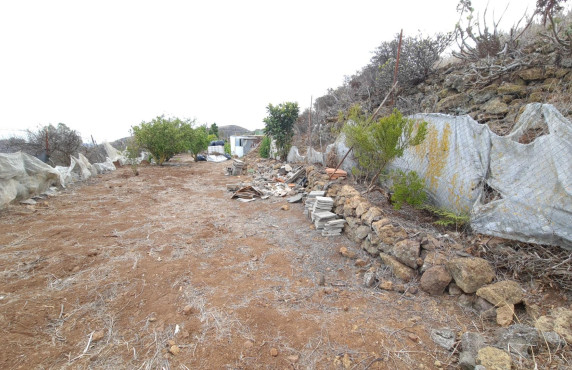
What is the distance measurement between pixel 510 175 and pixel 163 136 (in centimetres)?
1425

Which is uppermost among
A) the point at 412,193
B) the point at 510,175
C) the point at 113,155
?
the point at 113,155

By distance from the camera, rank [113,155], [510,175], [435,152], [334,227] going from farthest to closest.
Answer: [113,155] < [334,227] < [435,152] < [510,175]

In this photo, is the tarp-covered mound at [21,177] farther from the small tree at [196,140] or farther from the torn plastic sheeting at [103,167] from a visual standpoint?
the small tree at [196,140]

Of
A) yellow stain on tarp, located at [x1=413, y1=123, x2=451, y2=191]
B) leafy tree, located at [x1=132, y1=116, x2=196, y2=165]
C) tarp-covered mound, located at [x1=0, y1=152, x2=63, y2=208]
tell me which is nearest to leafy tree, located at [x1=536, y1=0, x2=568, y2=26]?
yellow stain on tarp, located at [x1=413, y1=123, x2=451, y2=191]

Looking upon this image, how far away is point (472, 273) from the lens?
7.48ft

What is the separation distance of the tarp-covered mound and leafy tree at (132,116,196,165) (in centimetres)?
666

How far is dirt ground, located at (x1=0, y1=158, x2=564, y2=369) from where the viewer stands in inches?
72.5

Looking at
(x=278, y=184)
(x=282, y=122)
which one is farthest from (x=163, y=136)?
(x=278, y=184)

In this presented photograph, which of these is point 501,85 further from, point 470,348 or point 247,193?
point 247,193

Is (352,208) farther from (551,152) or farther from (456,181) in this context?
(551,152)

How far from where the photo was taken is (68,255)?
3.30 m

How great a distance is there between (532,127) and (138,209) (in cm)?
704

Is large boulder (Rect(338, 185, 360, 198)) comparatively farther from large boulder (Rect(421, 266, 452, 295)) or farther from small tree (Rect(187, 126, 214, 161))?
small tree (Rect(187, 126, 214, 161))

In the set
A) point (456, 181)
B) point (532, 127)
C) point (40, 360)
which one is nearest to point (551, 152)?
point (532, 127)
